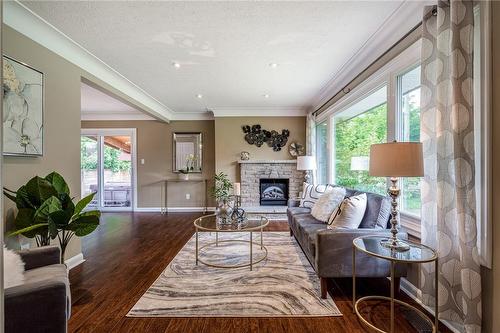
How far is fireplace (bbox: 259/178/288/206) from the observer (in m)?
5.86

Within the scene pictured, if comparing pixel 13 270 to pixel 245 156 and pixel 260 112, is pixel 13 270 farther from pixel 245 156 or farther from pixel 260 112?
pixel 260 112

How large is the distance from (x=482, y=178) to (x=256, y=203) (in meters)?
4.53

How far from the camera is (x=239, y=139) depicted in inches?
231

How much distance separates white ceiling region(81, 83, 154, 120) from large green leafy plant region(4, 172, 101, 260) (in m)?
3.04

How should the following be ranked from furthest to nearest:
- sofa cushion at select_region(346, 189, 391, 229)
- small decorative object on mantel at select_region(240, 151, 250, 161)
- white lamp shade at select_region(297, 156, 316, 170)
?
small decorative object on mantel at select_region(240, 151, 250, 161)
white lamp shade at select_region(297, 156, 316, 170)
sofa cushion at select_region(346, 189, 391, 229)

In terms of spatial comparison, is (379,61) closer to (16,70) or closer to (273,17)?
(273,17)

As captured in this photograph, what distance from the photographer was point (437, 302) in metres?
1.61

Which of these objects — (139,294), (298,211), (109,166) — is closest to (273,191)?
(298,211)

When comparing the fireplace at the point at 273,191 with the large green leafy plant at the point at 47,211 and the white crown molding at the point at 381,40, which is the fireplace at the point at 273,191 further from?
the large green leafy plant at the point at 47,211

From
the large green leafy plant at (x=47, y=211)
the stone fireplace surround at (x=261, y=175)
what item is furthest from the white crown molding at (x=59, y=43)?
the stone fireplace surround at (x=261, y=175)

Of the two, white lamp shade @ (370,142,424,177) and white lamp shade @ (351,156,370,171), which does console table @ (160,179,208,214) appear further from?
white lamp shade @ (370,142,424,177)

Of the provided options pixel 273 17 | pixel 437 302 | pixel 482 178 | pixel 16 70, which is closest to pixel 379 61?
pixel 273 17

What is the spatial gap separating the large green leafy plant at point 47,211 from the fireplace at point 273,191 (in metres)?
3.98

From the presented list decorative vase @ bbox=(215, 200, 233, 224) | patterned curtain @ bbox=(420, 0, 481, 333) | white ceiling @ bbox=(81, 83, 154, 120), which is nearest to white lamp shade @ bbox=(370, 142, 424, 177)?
patterned curtain @ bbox=(420, 0, 481, 333)
